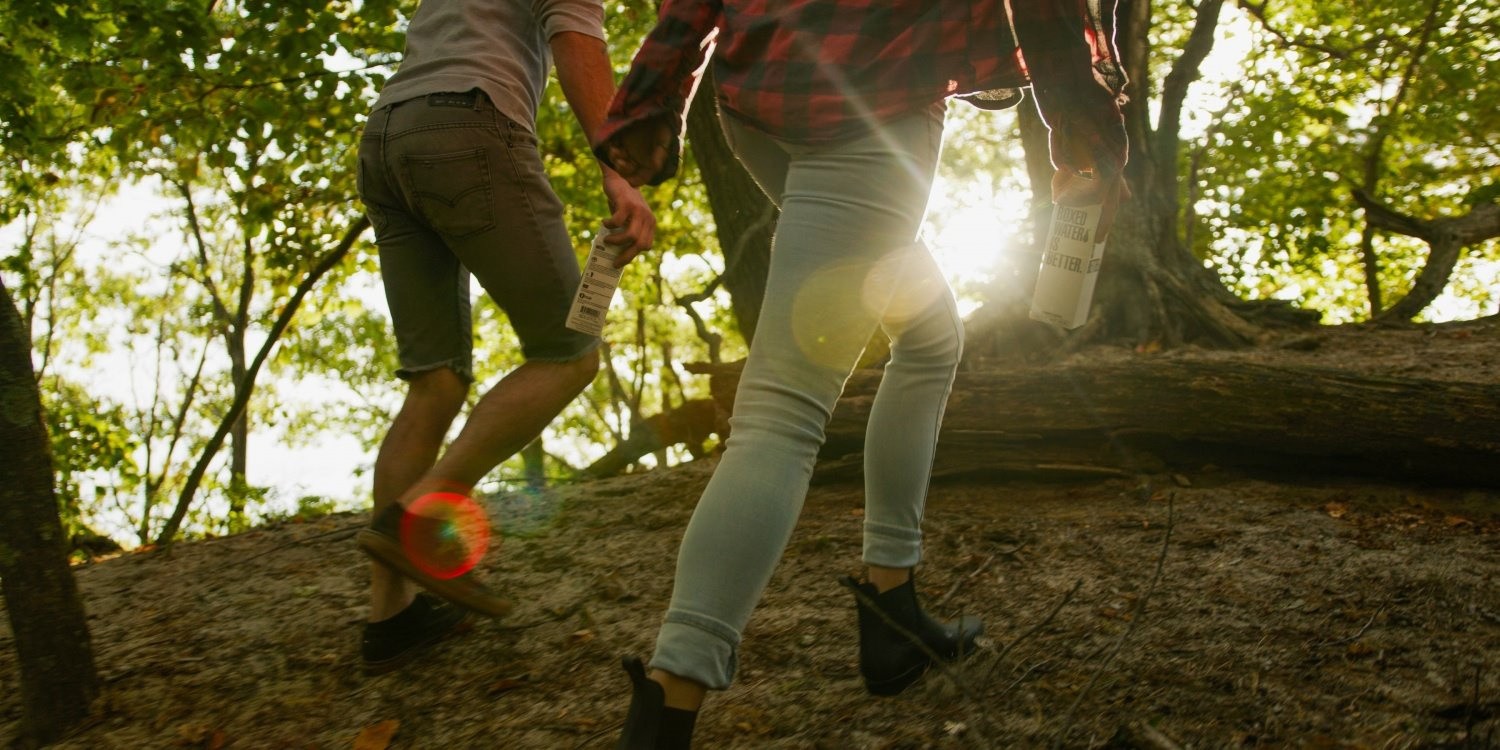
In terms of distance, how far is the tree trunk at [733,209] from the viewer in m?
4.91

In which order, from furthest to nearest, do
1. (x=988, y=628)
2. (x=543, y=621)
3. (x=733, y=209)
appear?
(x=733, y=209) → (x=543, y=621) → (x=988, y=628)

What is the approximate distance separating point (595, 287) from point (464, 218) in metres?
0.45

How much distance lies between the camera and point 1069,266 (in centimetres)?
177

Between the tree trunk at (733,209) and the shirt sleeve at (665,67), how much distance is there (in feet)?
10.3

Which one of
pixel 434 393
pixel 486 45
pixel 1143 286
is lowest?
pixel 434 393

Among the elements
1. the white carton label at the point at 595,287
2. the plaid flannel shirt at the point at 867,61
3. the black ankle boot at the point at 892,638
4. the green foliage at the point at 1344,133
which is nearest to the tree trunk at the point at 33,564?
the white carton label at the point at 595,287

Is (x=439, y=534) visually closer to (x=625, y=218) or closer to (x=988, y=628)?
(x=625, y=218)

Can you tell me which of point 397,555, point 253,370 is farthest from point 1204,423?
point 253,370

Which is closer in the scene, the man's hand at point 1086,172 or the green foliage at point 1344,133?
the man's hand at point 1086,172

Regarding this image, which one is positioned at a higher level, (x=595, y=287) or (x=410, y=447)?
(x=595, y=287)

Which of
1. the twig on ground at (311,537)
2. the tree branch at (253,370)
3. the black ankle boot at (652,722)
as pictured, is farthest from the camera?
the tree branch at (253,370)

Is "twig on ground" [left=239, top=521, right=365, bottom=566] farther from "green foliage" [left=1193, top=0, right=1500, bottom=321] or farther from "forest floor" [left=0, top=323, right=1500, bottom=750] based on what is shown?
"green foliage" [left=1193, top=0, right=1500, bottom=321]

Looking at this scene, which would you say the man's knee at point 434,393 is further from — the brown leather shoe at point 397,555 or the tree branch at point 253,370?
the tree branch at point 253,370

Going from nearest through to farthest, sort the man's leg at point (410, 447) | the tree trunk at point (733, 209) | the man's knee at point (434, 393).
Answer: the man's leg at point (410, 447)
the man's knee at point (434, 393)
the tree trunk at point (733, 209)
